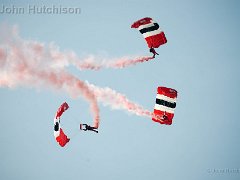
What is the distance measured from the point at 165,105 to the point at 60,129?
23.4 ft

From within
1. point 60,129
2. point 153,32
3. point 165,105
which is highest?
point 153,32

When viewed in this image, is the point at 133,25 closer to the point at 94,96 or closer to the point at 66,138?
the point at 94,96

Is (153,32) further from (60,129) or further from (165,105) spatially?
(60,129)

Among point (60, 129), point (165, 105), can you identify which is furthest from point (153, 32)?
point (60, 129)

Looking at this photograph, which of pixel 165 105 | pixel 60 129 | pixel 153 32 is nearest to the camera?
pixel 153 32

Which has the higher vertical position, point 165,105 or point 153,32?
point 153,32

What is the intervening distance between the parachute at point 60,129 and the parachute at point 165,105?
5.99 meters

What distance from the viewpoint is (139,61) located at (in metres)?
36.6

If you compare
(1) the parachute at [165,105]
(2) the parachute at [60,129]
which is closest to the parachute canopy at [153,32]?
(1) the parachute at [165,105]

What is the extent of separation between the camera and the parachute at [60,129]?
113 feet

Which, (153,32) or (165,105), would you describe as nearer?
(153,32)

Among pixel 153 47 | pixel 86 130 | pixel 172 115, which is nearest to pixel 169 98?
pixel 172 115

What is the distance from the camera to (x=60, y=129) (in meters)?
35.2

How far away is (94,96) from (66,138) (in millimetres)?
3634
